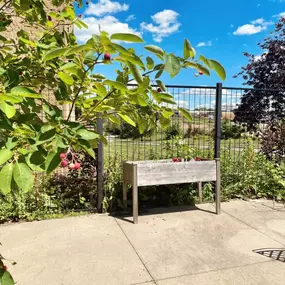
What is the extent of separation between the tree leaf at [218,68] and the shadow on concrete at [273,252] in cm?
237

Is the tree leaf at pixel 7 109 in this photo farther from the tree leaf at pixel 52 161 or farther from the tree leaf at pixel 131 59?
the tree leaf at pixel 131 59

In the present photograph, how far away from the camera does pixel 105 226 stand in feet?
11.8

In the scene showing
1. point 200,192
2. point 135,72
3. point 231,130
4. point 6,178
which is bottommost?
point 200,192

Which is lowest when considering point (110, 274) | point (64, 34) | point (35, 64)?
point (110, 274)

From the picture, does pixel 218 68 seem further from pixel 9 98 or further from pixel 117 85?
pixel 9 98

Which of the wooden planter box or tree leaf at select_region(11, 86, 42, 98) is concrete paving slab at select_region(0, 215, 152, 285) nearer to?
the wooden planter box

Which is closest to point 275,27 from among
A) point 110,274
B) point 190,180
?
point 190,180

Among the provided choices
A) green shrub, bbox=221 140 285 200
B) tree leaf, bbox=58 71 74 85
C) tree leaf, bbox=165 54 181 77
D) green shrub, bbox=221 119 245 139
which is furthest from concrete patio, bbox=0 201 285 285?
tree leaf, bbox=165 54 181 77

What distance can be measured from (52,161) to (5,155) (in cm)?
15

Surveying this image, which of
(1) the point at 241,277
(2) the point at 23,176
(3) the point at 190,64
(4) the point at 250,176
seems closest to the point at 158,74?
(3) the point at 190,64

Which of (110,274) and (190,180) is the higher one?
(190,180)

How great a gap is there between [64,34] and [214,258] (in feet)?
7.82

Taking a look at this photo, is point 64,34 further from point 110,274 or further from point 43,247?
point 43,247

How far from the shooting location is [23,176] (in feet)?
2.95
